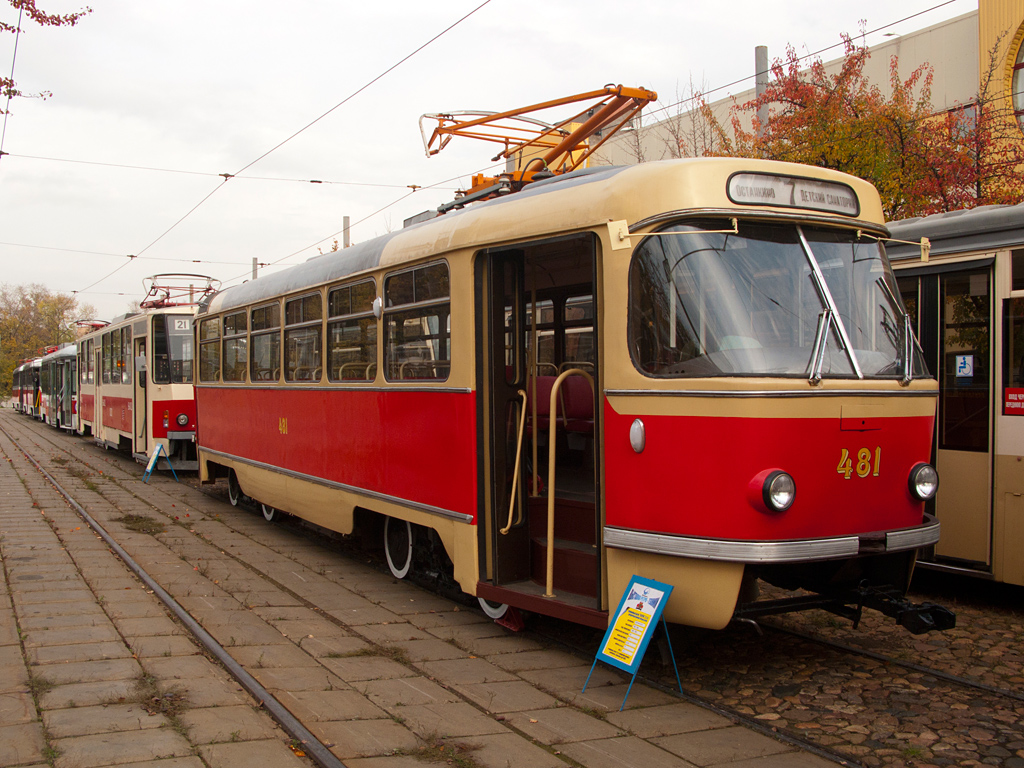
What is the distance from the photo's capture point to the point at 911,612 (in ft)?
15.8

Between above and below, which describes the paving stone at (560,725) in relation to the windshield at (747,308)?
below

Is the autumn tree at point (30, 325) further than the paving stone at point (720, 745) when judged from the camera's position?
Yes

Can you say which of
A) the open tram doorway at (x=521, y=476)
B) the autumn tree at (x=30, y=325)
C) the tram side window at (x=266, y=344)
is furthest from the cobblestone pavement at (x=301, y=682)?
the autumn tree at (x=30, y=325)

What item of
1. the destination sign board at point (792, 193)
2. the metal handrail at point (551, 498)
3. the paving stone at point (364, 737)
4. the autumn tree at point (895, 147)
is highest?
the autumn tree at point (895, 147)

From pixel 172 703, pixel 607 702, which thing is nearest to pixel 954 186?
pixel 607 702

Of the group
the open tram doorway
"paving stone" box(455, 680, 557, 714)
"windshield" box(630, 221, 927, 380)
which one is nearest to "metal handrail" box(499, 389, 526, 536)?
the open tram doorway

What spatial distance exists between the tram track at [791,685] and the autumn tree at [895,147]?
918 centimetres

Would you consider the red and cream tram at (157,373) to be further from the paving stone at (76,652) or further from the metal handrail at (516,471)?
the metal handrail at (516,471)

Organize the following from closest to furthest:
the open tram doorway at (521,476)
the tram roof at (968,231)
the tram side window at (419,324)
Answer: the open tram doorway at (521,476)
the tram side window at (419,324)
the tram roof at (968,231)

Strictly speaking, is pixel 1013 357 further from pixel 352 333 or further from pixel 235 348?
pixel 235 348

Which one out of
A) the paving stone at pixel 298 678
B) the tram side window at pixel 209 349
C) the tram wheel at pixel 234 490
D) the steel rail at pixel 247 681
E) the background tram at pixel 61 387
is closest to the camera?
the steel rail at pixel 247 681

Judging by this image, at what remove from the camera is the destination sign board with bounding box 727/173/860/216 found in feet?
16.2

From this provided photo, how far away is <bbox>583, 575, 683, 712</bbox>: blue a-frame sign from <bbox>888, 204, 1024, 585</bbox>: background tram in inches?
115

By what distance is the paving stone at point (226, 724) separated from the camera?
14.0 feet
